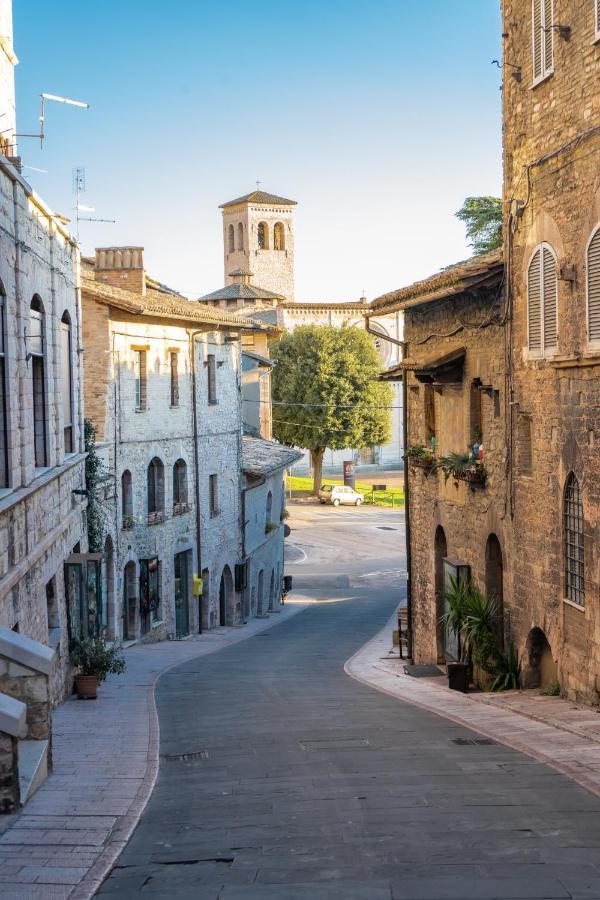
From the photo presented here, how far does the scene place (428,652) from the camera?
23922 mm

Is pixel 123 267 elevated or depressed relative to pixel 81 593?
elevated

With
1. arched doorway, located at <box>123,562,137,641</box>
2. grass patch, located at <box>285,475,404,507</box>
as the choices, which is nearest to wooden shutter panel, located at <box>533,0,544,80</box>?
arched doorway, located at <box>123,562,137,641</box>

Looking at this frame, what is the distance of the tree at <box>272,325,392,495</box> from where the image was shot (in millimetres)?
69875

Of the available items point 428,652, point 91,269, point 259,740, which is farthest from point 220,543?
point 259,740

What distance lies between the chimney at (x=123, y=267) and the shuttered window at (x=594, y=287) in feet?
67.7

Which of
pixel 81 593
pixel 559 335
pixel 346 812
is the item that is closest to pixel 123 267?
pixel 81 593

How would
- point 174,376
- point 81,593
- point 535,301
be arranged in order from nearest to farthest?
point 535,301, point 81,593, point 174,376

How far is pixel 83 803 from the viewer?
33.3 feet

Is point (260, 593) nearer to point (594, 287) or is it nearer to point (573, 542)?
point (573, 542)

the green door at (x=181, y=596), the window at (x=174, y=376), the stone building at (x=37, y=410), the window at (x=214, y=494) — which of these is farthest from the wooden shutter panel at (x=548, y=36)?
the window at (x=214, y=494)

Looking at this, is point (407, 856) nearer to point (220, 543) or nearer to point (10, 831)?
Result: point (10, 831)

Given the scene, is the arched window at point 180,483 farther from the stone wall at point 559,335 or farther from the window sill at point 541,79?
the window sill at point 541,79

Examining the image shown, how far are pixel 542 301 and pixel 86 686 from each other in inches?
357

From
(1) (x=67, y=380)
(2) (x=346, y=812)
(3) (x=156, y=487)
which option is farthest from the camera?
(3) (x=156, y=487)
